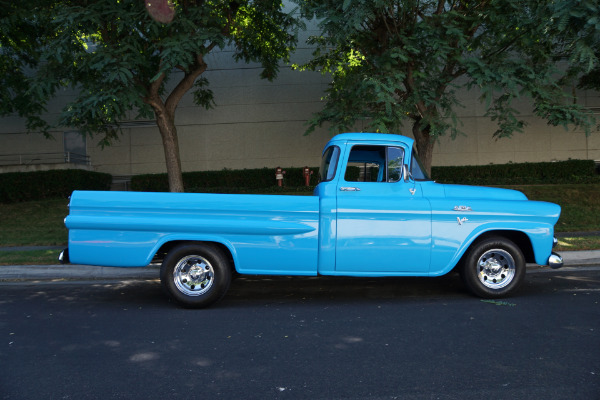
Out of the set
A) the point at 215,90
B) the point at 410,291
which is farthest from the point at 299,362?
the point at 215,90

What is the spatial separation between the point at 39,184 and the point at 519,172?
805 inches

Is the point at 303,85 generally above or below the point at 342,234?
above

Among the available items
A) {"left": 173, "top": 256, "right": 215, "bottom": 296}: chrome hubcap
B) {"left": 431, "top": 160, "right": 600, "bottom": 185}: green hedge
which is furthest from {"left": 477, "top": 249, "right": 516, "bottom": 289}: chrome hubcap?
{"left": 431, "top": 160, "right": 600, "bottom": 185}: green hedge

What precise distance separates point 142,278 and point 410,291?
465 centimetres

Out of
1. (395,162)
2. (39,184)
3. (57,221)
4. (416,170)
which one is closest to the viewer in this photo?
(395,162)

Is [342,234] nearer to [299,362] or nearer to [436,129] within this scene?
[299,362]

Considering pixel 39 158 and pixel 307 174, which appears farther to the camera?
pixel 39 158

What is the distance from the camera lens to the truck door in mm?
5945

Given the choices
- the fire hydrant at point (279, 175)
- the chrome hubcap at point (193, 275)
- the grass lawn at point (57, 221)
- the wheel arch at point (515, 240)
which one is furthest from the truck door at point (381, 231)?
the fire hydrant at point (279, 175)

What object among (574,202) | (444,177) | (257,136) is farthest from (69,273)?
(444,177)

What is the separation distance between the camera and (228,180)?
842 inches

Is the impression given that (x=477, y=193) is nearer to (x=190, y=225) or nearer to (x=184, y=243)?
(x=190, y=225)

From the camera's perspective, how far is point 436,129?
1083 cm

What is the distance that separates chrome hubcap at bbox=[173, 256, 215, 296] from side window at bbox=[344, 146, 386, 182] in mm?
2233
